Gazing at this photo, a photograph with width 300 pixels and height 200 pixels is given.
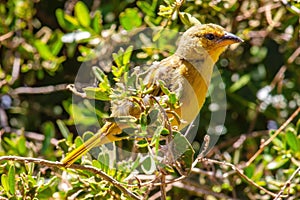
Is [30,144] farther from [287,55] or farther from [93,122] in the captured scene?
[287,55]

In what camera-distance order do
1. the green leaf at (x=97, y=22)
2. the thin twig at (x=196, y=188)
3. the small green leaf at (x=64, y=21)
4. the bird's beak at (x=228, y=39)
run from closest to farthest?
the bird's beak at (x=228, y=39) < the thin twig at (x=196, y=188) < the green leaf at (x=97, y=22) < the small green leaf at (x=64, y=21)

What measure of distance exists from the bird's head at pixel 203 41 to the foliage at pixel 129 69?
0.12 m

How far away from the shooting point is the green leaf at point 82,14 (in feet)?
10.6

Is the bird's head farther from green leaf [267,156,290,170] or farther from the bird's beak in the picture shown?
green leaf [267,156,290,170]

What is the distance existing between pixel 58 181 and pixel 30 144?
419mm

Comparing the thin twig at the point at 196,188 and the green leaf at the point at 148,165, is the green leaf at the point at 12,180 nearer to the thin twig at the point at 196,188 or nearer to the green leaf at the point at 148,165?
the green leaf at the point at 148,165

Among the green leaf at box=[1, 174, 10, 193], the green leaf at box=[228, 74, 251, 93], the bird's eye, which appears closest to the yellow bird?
the bird's eye

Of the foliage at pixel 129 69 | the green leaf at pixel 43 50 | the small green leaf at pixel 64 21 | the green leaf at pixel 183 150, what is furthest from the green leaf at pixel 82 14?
the green leaf at pixel 183 150

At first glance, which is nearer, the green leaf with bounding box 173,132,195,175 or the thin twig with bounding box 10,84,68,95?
the green leaf with bounding box 173,132,195,175

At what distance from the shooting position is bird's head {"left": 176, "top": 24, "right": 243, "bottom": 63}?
2834 mm

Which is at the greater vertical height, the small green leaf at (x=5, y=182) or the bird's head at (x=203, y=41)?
the bird's head at (x=203, y=41)

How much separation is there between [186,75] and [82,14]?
2.49 ft

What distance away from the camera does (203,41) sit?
2.87 m

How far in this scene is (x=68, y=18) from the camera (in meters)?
3.26
